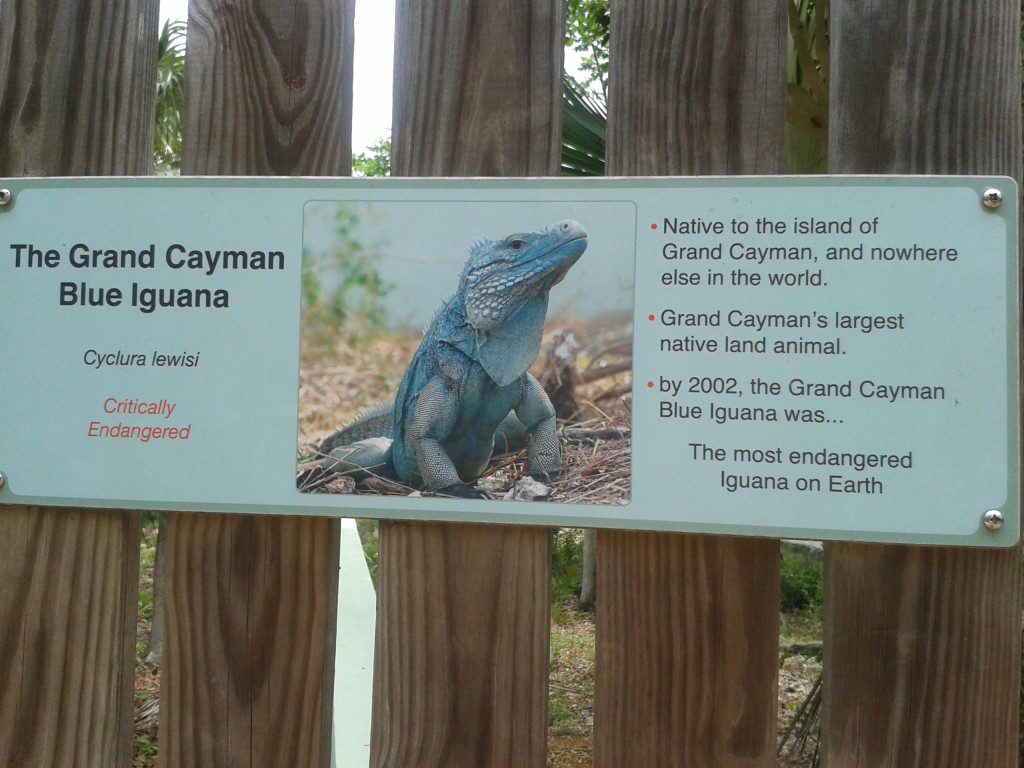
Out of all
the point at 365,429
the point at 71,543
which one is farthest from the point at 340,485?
the point at 71,543

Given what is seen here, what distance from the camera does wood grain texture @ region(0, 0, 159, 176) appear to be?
3.81 feet

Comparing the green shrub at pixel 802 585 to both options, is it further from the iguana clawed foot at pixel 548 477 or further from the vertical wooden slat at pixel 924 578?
the iguana clawed foot at pixel 548 477

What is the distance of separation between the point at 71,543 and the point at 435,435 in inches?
22.0

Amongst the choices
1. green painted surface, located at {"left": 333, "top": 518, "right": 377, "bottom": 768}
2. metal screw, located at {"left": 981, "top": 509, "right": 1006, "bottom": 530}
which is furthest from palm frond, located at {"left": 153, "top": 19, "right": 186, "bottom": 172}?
metal screw, located at {"left": 981, "top": 509, "right": 1006, "bottom": 530}

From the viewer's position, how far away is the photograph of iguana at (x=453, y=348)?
3.38 feet

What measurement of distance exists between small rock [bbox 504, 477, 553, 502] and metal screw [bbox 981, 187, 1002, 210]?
667mm

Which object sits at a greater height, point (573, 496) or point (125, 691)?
point (573, 496)

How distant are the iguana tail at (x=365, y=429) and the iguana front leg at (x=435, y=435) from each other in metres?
0.04

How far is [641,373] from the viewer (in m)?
1.02

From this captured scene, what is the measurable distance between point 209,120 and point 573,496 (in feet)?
2.46

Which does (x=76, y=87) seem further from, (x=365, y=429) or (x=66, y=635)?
(x=66, y=635)

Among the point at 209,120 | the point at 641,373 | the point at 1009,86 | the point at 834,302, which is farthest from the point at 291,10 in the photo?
the point at 1009,86

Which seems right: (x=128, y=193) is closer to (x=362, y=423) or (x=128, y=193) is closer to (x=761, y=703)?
(x=362, y=423)

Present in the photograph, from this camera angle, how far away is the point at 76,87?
117 centimetres
